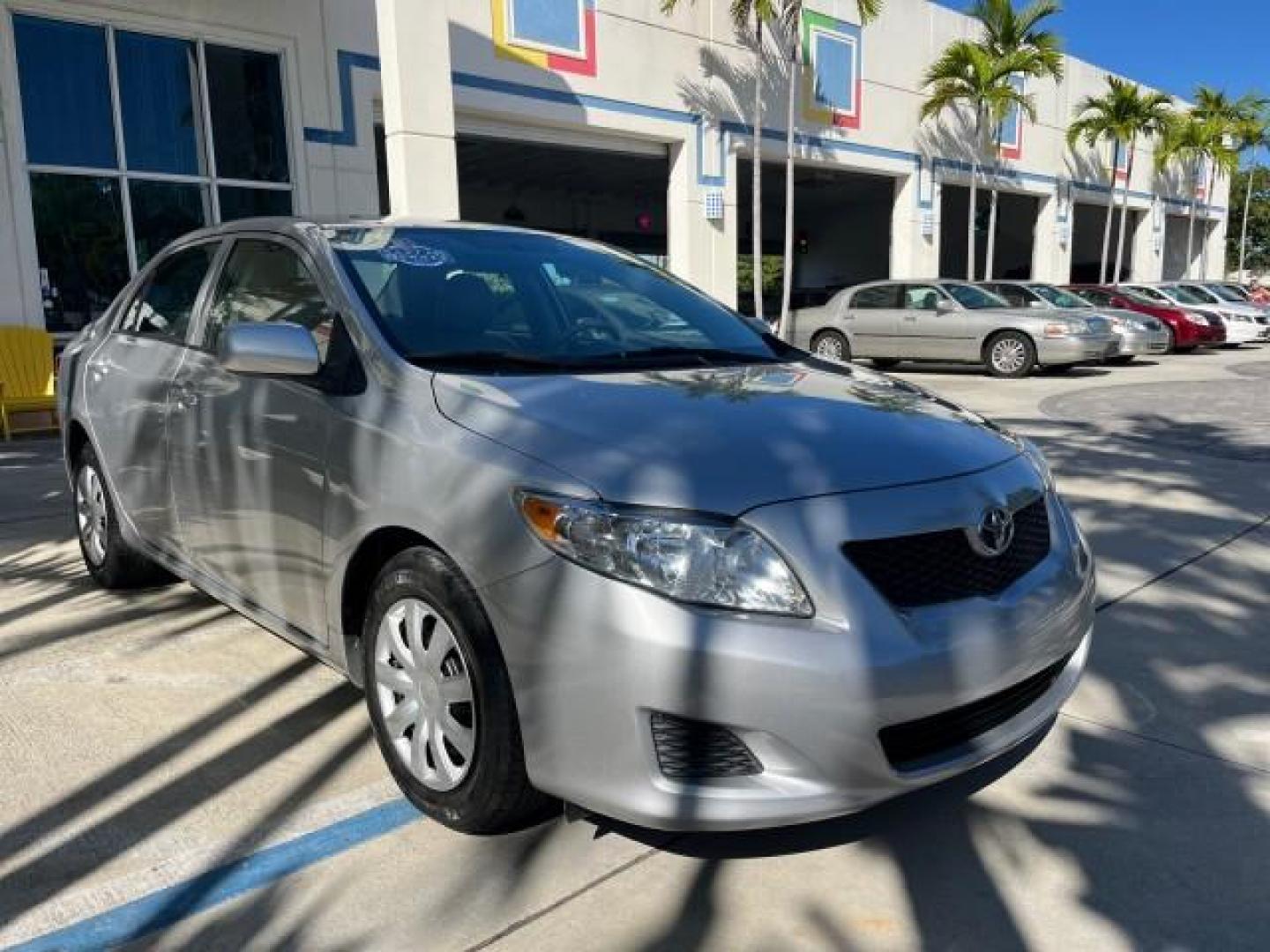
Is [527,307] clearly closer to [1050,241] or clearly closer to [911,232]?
[911,232]

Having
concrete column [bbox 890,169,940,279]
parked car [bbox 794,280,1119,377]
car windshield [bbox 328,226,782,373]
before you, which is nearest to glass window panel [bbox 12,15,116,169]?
parked car [bbox 794,280,1119,377]

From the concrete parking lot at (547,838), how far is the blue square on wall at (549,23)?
515 inches

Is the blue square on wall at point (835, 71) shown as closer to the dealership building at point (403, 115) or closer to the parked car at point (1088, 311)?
the dealership building at point (403, 115)

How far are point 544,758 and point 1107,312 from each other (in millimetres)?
15480

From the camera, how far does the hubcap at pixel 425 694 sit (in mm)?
2488

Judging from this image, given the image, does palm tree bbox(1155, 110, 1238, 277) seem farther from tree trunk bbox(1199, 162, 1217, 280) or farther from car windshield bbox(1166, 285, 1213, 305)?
car windshield bbox(1166, 285, 1213, 305)

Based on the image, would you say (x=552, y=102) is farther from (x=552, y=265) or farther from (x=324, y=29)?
(x=552, y=265)

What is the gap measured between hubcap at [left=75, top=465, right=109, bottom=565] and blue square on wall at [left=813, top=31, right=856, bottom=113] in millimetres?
18393

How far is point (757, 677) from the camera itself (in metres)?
2.08

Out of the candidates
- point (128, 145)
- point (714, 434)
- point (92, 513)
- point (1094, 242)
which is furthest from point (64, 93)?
point (1094, 242)

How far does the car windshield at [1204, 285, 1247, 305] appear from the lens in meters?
21.4

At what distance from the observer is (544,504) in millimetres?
2264

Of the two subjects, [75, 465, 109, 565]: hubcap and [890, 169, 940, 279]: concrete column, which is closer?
[75, 465, 109, 565]: hubcap

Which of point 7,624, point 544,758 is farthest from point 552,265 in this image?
point 7,624
